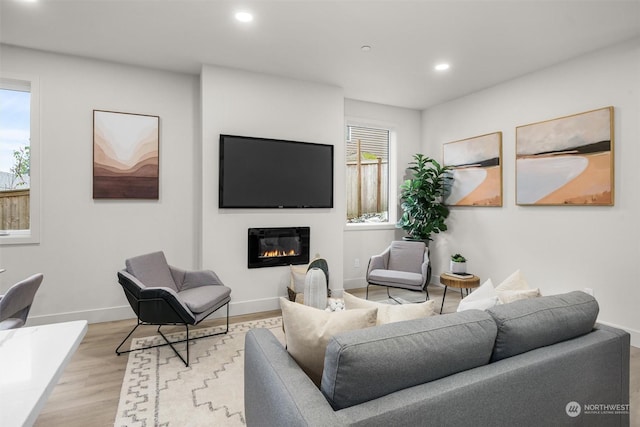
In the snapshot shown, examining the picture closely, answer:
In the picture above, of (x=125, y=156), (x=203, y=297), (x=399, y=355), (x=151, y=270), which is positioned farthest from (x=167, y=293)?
(x=399, y=355)

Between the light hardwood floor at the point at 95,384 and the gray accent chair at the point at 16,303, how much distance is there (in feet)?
1.78

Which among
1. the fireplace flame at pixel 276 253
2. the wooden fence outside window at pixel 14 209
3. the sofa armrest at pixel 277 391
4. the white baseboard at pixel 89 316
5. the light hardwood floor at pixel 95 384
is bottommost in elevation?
the light hardwood floor at pixel 95 384

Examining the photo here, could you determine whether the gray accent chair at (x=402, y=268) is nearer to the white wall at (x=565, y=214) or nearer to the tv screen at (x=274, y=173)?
the white wall at (x=565, y=214)

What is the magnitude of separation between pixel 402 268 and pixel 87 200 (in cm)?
370

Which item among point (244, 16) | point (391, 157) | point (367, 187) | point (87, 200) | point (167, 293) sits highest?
point (244, 16)

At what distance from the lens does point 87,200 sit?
11.3 feet

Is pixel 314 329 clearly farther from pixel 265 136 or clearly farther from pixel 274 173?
pixel 265 136

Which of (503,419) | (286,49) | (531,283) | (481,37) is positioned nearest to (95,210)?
(286,49)

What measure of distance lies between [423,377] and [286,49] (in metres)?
3.11

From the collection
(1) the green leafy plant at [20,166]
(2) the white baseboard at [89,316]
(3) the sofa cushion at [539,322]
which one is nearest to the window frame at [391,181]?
(2) the white baseboard at [89,316]

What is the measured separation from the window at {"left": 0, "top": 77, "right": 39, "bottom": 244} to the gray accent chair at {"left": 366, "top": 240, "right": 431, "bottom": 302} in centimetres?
364

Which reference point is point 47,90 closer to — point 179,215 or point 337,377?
point 179,215

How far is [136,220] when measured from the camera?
3.64m

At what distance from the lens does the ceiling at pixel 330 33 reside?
8.39 ft
